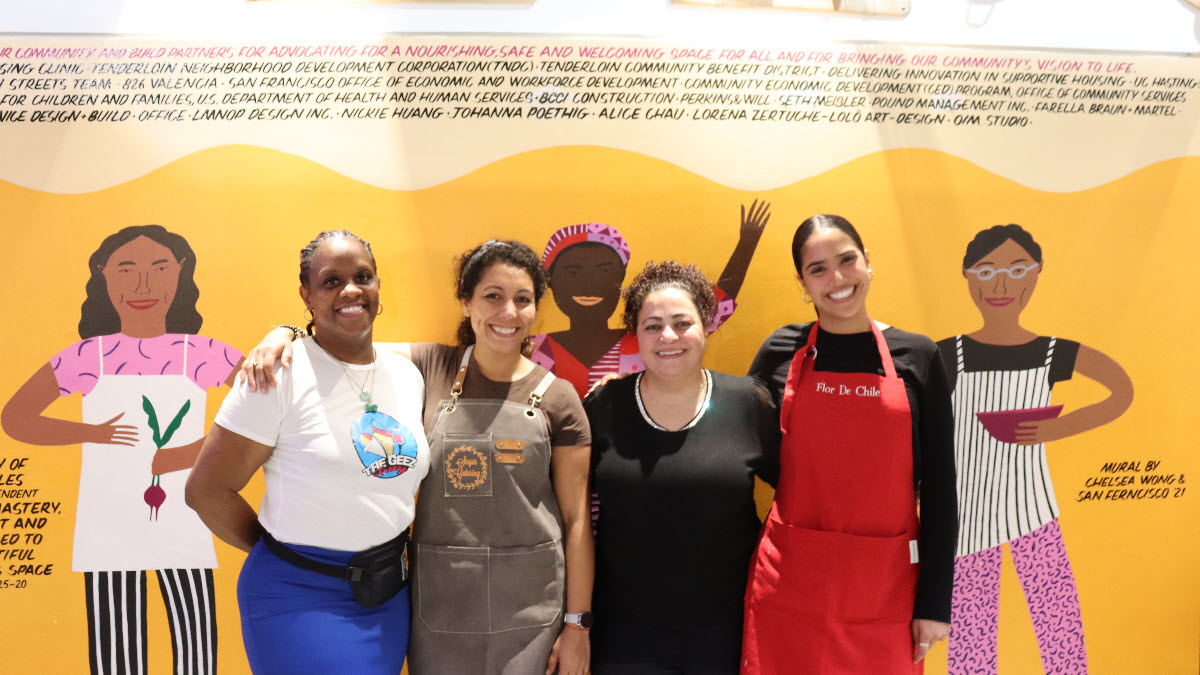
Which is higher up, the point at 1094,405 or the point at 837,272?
the point at 837,272

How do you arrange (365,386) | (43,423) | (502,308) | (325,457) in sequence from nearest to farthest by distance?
(325,457) → (365,386) → (502,308) → (43,423)

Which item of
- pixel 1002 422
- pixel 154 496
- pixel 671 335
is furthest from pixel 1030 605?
pixel 154 496

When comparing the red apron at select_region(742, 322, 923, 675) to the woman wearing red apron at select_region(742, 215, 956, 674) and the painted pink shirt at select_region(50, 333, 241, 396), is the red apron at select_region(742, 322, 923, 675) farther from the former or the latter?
the painted pink shirt at select_region(50, 333, 241, 396)

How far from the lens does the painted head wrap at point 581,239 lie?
8.61ft

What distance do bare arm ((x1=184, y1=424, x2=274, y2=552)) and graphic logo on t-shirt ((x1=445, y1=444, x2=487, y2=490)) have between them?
0.50 m

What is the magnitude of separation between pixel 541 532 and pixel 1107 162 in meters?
2.62

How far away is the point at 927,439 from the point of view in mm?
2062

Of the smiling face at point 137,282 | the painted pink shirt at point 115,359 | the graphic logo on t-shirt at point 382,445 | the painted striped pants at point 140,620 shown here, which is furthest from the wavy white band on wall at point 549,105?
the painted striped pants at point 140,620

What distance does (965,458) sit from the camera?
8.84 feet

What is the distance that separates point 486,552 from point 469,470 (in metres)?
0.24

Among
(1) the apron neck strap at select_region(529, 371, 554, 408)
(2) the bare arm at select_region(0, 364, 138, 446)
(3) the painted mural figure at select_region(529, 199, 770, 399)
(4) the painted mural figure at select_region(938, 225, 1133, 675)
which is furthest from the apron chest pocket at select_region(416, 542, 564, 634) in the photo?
(4) the painted mural figure at select_region(938, 225, 1133, 675)

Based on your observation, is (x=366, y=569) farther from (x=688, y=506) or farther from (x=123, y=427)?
(x=123, y=427)

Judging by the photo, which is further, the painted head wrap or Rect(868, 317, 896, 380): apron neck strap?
the painted head wrap

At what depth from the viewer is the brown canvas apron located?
1.98m
